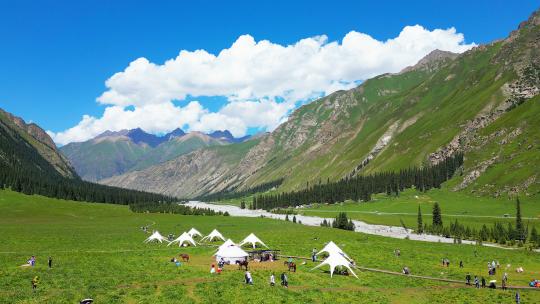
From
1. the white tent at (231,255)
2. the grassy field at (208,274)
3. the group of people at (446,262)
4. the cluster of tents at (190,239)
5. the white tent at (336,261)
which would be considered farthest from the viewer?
the cluster of tents at (190,239)

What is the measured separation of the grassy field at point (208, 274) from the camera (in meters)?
49.3

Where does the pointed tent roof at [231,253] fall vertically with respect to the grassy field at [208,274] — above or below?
above

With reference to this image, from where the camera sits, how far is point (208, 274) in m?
62.5

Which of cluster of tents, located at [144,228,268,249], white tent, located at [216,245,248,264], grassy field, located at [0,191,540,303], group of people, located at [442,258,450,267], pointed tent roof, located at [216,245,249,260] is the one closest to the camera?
grassy field, located at [0,191,540,303]

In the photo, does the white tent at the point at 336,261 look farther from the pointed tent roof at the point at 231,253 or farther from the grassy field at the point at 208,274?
the pointed tent roof at the point at 231,253

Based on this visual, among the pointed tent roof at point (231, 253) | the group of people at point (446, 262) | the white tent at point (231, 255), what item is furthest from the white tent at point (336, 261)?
the group of people at point (446, 262)

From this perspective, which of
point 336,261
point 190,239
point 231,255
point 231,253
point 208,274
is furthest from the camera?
point 190,239

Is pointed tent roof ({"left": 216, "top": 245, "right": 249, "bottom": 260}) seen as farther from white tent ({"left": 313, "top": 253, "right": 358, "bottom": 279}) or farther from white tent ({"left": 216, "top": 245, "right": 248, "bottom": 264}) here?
white tent ({"left": 313, "top": 253, "right": 358, "bottom": 279})

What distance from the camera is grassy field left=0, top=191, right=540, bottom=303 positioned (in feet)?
162

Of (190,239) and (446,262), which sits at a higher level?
(190,239)

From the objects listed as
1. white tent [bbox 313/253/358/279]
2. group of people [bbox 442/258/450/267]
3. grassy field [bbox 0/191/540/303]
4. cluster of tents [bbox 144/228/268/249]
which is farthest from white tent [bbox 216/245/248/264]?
group of people [bbox 442/258/450/267]

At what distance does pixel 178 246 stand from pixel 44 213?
103393 mm

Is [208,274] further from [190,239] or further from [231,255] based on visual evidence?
[190,239]

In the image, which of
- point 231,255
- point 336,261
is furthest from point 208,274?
point 336,261
